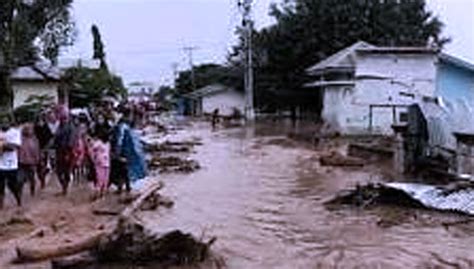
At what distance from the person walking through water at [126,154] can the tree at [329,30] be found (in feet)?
146

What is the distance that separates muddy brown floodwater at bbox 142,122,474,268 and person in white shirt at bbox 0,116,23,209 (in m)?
2.44

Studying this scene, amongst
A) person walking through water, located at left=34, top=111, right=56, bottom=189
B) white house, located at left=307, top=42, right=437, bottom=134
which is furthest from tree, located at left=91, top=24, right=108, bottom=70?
person walking through water, located at left=34, top=111, right=56, bottom=189

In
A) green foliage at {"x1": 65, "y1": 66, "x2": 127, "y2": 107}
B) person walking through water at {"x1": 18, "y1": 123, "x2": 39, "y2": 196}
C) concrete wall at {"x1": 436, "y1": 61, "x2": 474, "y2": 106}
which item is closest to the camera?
person walking through water at {"x1": 18, "y1": 123, "x2": 39, "y2": 196}

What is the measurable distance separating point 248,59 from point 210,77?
136 ft

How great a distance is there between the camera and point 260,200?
20625 mm

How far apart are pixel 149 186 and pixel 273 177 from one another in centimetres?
559

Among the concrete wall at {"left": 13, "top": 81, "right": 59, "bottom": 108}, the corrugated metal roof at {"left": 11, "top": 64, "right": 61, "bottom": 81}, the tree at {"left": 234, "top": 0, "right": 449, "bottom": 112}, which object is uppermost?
the tree at {"left": 234, "top": 0, "right": 449, "bottom": 112}

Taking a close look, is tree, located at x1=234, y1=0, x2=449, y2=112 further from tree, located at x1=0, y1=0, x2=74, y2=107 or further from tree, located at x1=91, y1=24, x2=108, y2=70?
tree, located at x1=91, y1=24, x2=108, y2=70

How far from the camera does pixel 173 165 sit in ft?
92.3

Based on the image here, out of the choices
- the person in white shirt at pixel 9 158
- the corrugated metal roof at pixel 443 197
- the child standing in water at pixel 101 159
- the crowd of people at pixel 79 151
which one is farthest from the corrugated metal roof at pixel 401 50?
the person in white shirt at pixel 9 158

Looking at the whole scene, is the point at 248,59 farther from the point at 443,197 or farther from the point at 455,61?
the point at 443,197

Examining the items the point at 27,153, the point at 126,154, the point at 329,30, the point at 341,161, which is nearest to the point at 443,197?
the point at 126,154

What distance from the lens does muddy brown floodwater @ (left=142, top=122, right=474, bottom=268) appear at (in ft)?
44.0

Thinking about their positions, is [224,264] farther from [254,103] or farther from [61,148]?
[254,103]
